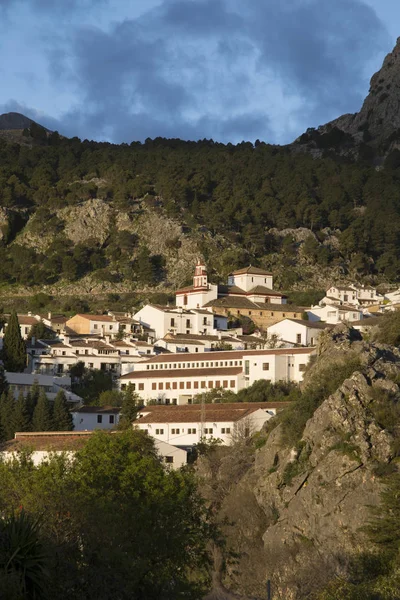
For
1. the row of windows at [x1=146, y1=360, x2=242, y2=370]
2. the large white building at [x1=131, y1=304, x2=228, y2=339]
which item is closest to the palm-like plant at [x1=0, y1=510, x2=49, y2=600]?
the row of windows at [x1=146, y1=360, x2=242, y2=370]

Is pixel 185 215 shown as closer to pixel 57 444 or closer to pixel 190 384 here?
pixel 190 384

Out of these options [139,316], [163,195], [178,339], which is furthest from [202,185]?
[178,339]

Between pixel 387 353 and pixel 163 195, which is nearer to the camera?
pixel 387 353

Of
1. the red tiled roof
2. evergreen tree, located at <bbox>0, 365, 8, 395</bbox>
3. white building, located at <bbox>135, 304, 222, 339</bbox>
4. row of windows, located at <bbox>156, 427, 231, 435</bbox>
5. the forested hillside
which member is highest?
the forested hillside

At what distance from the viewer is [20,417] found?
226 ft

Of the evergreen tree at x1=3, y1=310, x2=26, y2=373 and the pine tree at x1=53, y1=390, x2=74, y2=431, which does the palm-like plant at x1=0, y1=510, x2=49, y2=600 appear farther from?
the evergreen tree at x1=3, y1=310, x2=26, y2=373

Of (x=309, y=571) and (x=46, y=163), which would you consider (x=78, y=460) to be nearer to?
(x=309, y=571)

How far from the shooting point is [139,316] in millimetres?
101125

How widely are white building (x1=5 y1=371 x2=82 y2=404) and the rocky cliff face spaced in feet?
66.1

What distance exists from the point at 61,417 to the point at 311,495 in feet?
76.2

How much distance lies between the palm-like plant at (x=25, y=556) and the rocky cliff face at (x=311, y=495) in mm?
19769

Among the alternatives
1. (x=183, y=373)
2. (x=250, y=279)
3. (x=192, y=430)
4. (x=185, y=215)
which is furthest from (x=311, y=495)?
(x=185, y=215)

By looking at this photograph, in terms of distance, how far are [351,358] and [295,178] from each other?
95099mm

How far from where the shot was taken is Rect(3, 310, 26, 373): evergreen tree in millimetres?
81062
